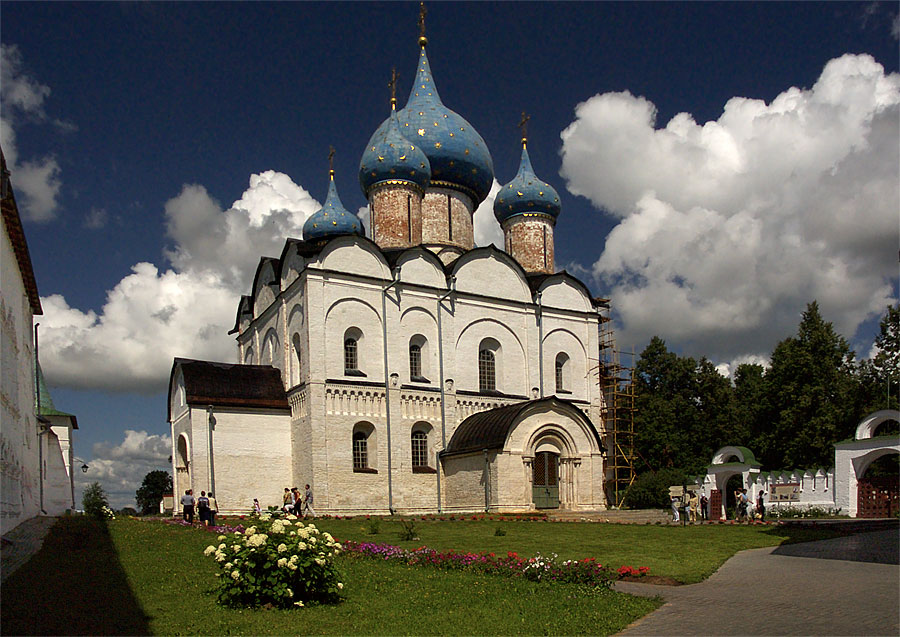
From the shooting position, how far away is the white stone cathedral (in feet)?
90.4

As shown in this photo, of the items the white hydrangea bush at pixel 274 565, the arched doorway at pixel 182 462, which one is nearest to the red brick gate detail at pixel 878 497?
the white hydrangea bush at pixel 274 565

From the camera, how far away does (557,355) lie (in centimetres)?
3409

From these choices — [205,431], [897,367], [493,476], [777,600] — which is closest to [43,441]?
[205,431]

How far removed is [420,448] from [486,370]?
4.40 m

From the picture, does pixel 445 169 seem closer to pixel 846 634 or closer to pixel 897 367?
pixel 897 367

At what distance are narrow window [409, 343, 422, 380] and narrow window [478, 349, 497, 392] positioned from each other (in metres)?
2.67

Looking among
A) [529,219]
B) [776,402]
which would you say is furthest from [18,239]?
[776,402]

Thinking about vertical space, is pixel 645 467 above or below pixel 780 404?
below

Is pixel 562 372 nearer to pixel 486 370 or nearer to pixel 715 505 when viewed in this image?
pixel 486 370

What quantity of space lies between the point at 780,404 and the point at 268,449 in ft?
74.4

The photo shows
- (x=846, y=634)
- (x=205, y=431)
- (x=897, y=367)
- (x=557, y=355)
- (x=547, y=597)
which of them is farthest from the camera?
(x=897, y=367)

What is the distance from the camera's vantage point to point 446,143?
115 ft

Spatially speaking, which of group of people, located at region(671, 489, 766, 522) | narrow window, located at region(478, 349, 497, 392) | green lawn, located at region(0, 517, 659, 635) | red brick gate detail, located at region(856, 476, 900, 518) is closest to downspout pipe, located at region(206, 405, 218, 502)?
narrow window, located at region(478, 349, 497, 392)

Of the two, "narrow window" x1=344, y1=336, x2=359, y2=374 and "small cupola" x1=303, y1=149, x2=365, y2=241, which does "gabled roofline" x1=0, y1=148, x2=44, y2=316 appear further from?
"small cupola" x1=303, y1=149, x2=365, y2=241
